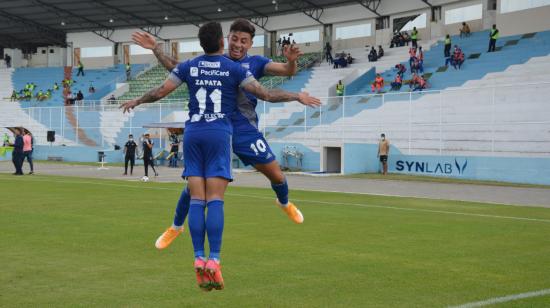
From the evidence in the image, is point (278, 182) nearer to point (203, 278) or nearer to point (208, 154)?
point (208, 154)

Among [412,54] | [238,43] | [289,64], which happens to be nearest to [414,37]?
[412,54]

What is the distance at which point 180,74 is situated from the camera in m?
6.68

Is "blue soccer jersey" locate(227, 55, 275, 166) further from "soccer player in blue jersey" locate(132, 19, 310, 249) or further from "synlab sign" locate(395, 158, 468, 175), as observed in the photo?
"synlab sign" locate(395, 158, 468, 175)

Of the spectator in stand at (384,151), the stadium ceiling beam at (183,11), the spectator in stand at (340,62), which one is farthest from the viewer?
the stadium ceiling beam at (183,11)

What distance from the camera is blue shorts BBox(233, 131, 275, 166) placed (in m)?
7.46

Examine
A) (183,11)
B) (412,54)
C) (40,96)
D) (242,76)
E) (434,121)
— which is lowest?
(242,76)

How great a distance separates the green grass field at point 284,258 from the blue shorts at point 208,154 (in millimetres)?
1144

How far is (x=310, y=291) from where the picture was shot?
6715 mm

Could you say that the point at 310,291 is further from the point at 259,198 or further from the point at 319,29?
the point at 319,29

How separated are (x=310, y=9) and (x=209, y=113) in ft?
161

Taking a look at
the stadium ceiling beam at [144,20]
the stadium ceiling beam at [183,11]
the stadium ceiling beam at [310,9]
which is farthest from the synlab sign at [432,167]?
the stadium ceiling beam at [144,20]

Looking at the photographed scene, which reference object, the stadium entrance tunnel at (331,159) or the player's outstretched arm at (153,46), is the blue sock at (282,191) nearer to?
the player's outstretched arm at (153,46)

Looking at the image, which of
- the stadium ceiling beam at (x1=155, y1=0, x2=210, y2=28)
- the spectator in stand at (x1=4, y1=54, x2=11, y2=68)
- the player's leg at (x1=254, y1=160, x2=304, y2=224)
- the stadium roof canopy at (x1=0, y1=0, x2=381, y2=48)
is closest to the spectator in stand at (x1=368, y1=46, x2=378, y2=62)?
the stadium roof canopy at (x1=0, y1=0, x2=381, y2=48)

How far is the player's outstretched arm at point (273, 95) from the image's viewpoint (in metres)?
6.61
